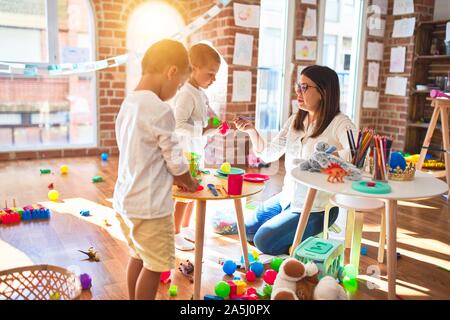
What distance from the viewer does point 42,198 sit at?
3045 millimetres

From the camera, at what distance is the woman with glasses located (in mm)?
2008

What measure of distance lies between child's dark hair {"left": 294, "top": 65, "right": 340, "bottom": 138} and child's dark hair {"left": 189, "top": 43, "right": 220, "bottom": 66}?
17.8 inches

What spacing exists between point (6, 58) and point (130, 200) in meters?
3.63

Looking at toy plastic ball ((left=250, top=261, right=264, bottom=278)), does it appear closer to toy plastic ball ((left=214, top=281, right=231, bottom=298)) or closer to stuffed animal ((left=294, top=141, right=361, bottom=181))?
toy plastic ball ((left=214, top=281, right=231, bottom=298))

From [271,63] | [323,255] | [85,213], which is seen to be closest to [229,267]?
[323,255]

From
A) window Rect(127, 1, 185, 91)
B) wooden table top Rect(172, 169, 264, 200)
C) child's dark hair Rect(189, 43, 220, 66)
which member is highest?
window Rect(127, 1, 185, 91)

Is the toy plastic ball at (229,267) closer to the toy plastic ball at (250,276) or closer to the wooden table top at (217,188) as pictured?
the toy plastic ball at (250,276)

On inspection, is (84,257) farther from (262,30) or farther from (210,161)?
(262,30)

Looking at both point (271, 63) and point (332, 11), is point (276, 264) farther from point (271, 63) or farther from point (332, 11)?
point (332, 11)

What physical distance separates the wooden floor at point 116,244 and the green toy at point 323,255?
0.52 ft

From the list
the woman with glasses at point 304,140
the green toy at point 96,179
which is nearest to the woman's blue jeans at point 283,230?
the woman with glasses at point 304,140

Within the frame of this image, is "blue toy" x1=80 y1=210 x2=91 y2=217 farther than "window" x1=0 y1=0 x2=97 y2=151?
No

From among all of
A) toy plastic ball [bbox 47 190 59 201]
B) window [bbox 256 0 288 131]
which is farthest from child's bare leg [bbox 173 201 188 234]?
window [bbox 256 0 288 131]
